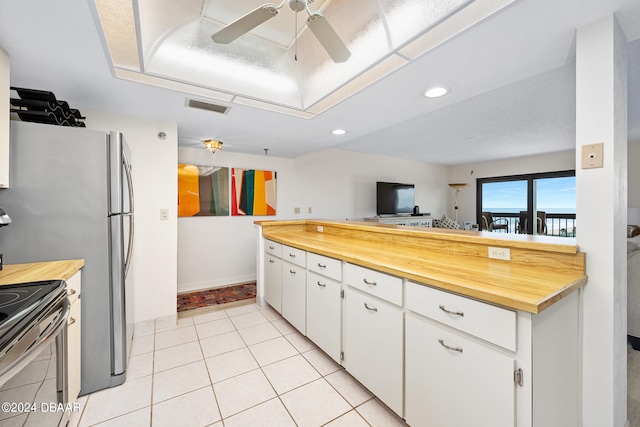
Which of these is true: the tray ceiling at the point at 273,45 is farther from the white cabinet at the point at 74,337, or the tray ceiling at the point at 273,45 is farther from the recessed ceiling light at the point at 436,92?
the white cabinet at the point at 74,337

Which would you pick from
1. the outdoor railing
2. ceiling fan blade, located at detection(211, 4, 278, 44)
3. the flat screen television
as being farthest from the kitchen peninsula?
the outdoor railing

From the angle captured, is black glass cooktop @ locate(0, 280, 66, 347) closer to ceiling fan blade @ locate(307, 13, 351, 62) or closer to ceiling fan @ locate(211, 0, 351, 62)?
ceiling fan @ locate(211, 0, 351, 62)

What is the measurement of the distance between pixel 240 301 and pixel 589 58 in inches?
145

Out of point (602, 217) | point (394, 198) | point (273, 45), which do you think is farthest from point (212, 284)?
point (602, 217)

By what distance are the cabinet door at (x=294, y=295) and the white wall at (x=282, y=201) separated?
1844 mm

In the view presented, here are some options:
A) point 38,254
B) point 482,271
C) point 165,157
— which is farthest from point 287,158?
point 482,271

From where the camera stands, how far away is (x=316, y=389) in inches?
68.2

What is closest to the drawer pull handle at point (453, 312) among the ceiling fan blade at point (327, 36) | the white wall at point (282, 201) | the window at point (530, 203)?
the ceiling fan blade at point (327, 36)

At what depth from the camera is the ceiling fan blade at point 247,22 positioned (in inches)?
45.5

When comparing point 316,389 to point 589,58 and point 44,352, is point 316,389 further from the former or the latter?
point 589,58

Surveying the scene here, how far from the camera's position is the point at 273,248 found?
287 centimetres

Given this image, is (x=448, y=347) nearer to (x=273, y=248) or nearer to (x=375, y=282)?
(x=375, y=282)

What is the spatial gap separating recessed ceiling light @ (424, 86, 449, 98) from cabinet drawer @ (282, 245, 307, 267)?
161 cm

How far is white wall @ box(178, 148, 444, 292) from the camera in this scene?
3852 mm
